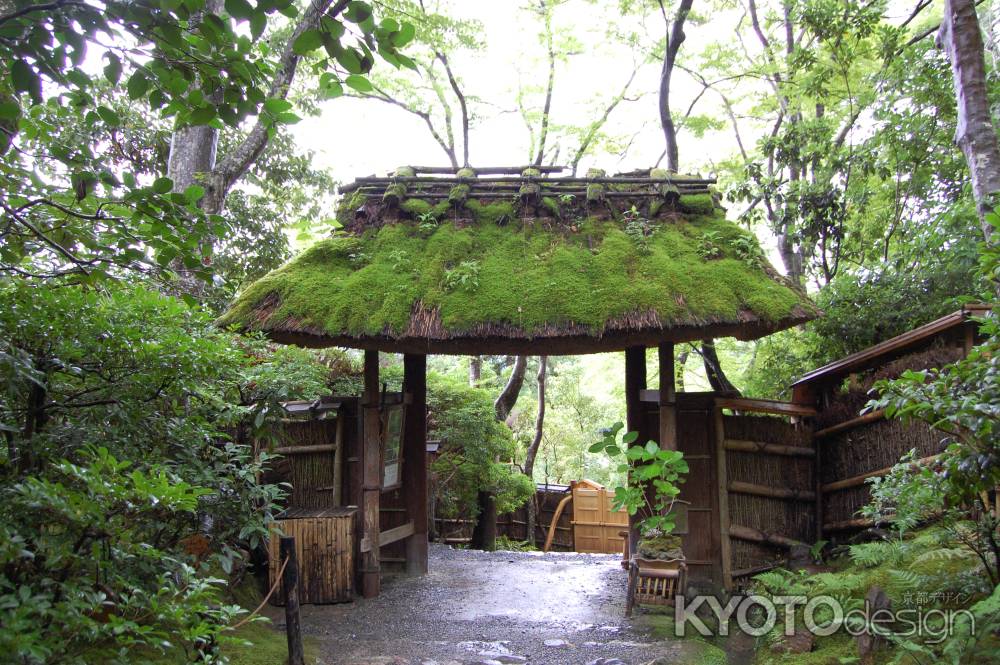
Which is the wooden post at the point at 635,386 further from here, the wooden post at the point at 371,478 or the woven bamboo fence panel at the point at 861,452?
the wooden post at the point at 371,478

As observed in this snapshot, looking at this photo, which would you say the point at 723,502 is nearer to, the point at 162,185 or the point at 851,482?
the point at 851,482

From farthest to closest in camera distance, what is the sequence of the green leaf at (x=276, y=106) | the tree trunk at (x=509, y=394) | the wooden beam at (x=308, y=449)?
the tree trunk at (x=509, y=394) → the wooden beam at (x=308, y=449) → the green leaf at (x=276, y=106)

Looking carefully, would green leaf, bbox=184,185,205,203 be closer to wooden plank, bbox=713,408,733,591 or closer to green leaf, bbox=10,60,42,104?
green leaf, bbox=10,60,42,104

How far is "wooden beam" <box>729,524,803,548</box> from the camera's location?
22.5 feet

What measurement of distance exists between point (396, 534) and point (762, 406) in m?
4.19

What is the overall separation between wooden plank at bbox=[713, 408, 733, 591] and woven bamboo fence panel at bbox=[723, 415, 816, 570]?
0.08 meters

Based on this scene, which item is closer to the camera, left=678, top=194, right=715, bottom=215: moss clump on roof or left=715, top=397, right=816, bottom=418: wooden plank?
left=715, top=397, right=816, bottom=418: wooden plank

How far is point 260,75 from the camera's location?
2.35 m

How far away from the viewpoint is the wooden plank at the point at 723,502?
22.2 ft

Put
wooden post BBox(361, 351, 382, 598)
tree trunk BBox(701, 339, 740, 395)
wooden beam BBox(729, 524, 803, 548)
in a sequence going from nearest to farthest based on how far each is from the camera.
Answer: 1. wooden beam BBox(729, 524, 803, 548)
2. wooden post BBox(361, 351, 382, 598)
3. tree trunk BBox(701, 339, 740, 395)

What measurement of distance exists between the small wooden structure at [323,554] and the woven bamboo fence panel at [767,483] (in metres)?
3.85

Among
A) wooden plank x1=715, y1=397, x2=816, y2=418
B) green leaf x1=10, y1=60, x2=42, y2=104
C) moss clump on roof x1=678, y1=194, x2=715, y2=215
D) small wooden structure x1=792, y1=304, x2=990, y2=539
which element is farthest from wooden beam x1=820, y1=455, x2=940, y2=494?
green leaf x1=10, y1=60, x2=42, y2=104

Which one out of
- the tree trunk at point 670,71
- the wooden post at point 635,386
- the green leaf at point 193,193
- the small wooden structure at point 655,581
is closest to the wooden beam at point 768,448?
the wooden post at point 635,386

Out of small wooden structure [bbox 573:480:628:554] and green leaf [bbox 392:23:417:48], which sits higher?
green leaf [bbox 392:23:417:48]
